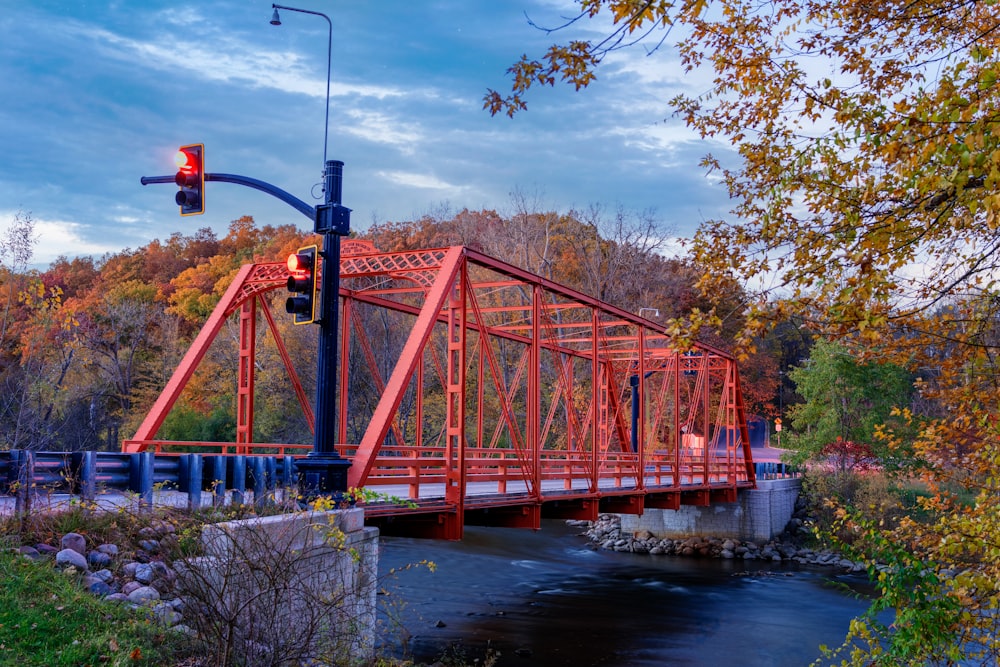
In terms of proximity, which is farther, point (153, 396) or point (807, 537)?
point (153, 396)

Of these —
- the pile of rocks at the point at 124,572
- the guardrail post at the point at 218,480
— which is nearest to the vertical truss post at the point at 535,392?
the guardrail post at the point at 218,480

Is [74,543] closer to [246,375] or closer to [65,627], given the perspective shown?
[65,627]

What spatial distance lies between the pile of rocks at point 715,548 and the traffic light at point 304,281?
2679 centimetres

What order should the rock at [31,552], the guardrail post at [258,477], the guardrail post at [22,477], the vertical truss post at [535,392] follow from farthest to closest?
the vertical truss post at [535,392], the guardrail post at [258,477], the guardrail post at [22,477], the rock at [31,552]

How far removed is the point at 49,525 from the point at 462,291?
8296mm

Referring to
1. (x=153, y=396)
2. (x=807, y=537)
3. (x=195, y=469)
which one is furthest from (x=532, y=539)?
(x=195, y=469)

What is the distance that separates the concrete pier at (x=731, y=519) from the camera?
1414 inches

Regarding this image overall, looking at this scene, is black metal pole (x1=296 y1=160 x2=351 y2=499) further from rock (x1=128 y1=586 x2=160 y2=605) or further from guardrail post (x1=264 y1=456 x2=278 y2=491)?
rock (x1=128 y1=586 x2=160 y2=605)

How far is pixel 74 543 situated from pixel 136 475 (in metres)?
1.77

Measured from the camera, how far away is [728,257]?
24.2 ft

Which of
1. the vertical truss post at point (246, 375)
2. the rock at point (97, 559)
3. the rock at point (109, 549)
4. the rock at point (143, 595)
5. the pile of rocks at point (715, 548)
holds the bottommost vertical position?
the pile of rocks at point (715, 548)

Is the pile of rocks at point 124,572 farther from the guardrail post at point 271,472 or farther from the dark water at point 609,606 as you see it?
the dark water at point 609,606

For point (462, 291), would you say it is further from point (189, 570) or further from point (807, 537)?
point (807, 537)

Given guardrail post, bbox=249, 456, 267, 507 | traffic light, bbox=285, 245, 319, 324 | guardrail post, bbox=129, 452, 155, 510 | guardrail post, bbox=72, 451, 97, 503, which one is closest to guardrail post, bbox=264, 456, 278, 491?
guardrail post, bbox=249, 456, 267, 507
